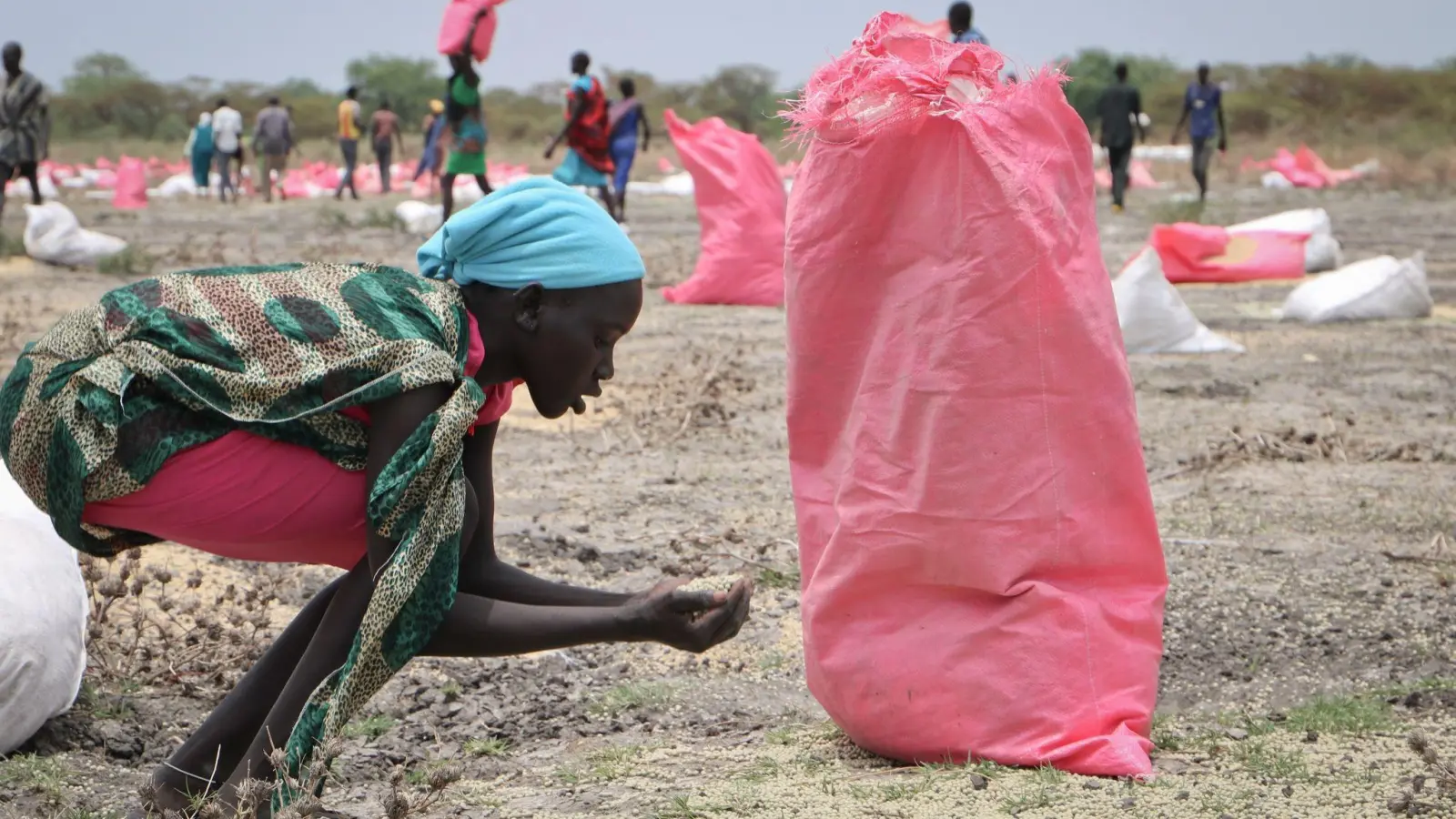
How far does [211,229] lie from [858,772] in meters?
12.8

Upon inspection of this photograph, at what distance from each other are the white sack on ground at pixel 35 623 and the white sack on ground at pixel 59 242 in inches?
308

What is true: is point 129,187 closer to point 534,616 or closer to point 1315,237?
point 1315,237

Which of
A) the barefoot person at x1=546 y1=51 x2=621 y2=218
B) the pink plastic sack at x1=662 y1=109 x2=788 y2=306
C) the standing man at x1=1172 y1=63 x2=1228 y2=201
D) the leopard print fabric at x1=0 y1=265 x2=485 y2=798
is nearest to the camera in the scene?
the leopard print fabric at x1=0 y1=265 x2=485 y2=798

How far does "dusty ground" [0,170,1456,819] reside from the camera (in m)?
2.26

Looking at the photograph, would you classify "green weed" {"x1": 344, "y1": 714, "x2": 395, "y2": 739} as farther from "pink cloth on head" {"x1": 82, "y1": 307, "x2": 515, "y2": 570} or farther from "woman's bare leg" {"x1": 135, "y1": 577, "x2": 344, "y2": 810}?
"pink cloth on head" {"x1": 82, "y1": 307, "x2": 515, "y2": 570}

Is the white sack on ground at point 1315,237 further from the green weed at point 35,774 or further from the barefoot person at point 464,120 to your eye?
the green weed at point 35,774

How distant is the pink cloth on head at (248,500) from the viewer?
197 cm

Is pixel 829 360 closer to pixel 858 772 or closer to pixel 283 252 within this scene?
pixel 858 772

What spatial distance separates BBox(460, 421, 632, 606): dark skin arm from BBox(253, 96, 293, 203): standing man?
1599 cm

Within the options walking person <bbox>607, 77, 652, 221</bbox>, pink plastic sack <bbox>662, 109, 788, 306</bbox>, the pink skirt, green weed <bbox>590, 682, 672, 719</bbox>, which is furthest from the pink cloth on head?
walking person <bbox>607, 77, 652, 221</bbox>

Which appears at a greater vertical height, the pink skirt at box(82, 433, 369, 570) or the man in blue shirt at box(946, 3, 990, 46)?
the man in blue shirt at box(946, 3, 990, 46)

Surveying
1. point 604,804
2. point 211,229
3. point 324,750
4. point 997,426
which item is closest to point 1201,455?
point 997,426

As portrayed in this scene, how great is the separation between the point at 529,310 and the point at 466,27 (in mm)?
8107

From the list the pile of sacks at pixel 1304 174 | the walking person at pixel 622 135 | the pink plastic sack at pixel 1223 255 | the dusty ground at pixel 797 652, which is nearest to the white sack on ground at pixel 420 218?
the walking person at pixel 622 135
